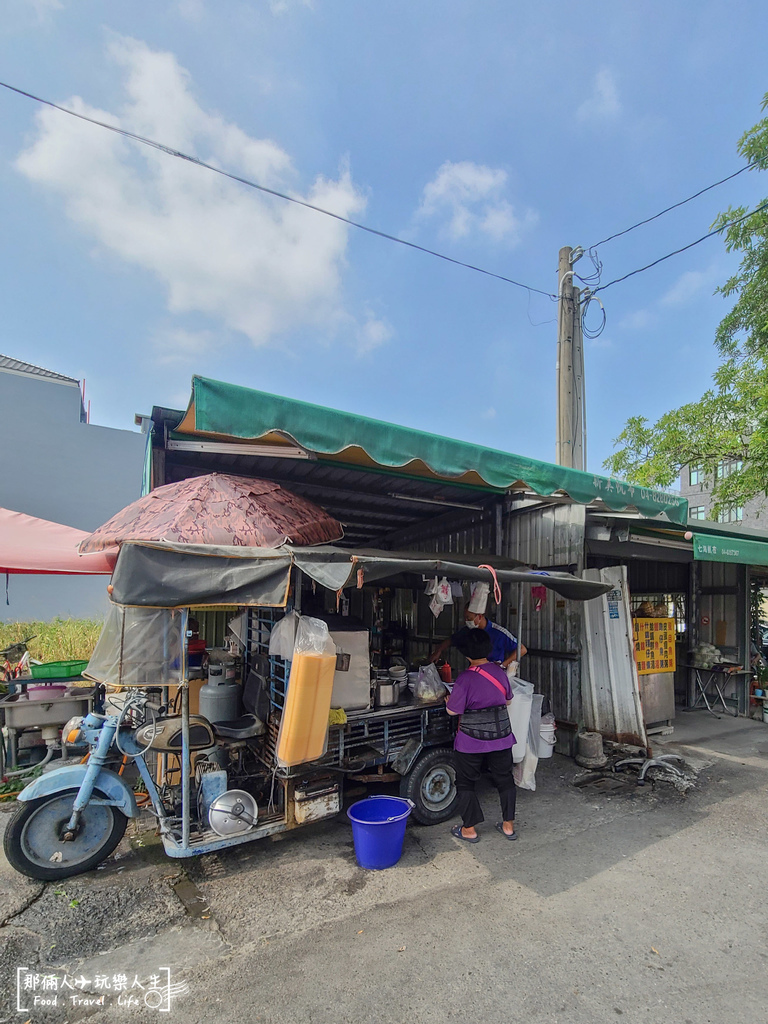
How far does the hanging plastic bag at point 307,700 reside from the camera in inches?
131

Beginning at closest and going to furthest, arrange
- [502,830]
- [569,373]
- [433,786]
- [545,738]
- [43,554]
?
[502,830], [433,786], [545,738], [43,554], [569,373]

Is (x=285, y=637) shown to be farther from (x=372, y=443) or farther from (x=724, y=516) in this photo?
(x=724, y=516)

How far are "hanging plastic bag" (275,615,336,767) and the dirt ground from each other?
3.04ft

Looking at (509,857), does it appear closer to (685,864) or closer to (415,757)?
(415,757)

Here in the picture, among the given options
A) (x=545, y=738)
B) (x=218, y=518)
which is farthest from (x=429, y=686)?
(x=218, y=518)

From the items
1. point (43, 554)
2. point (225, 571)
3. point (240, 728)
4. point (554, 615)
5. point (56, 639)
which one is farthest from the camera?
point (56, 639)

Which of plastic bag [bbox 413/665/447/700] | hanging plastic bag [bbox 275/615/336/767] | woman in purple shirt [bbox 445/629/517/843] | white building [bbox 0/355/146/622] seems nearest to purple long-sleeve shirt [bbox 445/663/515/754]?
woman in purple shirt [bbox 445/629/517/843]

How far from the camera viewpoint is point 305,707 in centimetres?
336

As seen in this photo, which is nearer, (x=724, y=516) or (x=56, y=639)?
(x=56, y=639)

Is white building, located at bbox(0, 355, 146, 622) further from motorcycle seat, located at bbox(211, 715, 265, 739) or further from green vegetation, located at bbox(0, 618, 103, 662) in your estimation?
motorcycle seat, located at bbox(211, 715, 265, 739)

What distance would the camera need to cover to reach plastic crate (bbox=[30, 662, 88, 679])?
5848 mm

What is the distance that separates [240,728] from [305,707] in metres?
0.96

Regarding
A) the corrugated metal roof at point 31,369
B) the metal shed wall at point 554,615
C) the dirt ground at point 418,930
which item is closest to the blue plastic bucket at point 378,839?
the dirt ground at point 418,930

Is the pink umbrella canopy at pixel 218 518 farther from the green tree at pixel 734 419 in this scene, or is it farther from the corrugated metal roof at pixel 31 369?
the corrugated metal roof at pixel 31 369
